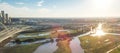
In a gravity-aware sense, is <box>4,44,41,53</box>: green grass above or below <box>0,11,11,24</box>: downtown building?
below

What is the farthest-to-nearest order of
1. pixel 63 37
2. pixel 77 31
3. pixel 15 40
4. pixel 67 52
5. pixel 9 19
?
pixel 9 19 → pixel 77 31 → pixel 63 37 → pixel 15 40 → pixel 67 52

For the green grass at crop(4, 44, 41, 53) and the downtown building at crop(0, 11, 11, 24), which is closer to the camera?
the green grass at crop(4, 44, 41, 53)

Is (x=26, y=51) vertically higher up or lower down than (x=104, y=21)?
lower down

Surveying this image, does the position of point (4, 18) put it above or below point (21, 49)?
above

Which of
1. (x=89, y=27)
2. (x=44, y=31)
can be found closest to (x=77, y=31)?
(x=89, y=27)

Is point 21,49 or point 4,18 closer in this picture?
point 21,49

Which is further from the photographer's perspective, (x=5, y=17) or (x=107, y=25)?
(x=5, y=17)

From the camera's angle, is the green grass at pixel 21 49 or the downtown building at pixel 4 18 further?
the downtown building at pixel 4 18

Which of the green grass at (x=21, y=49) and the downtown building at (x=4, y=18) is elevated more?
the downtown building at (x=4, y=18)

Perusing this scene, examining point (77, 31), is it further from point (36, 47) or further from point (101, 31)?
point (36, 47)

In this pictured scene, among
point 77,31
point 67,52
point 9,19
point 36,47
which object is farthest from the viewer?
point 9,19
